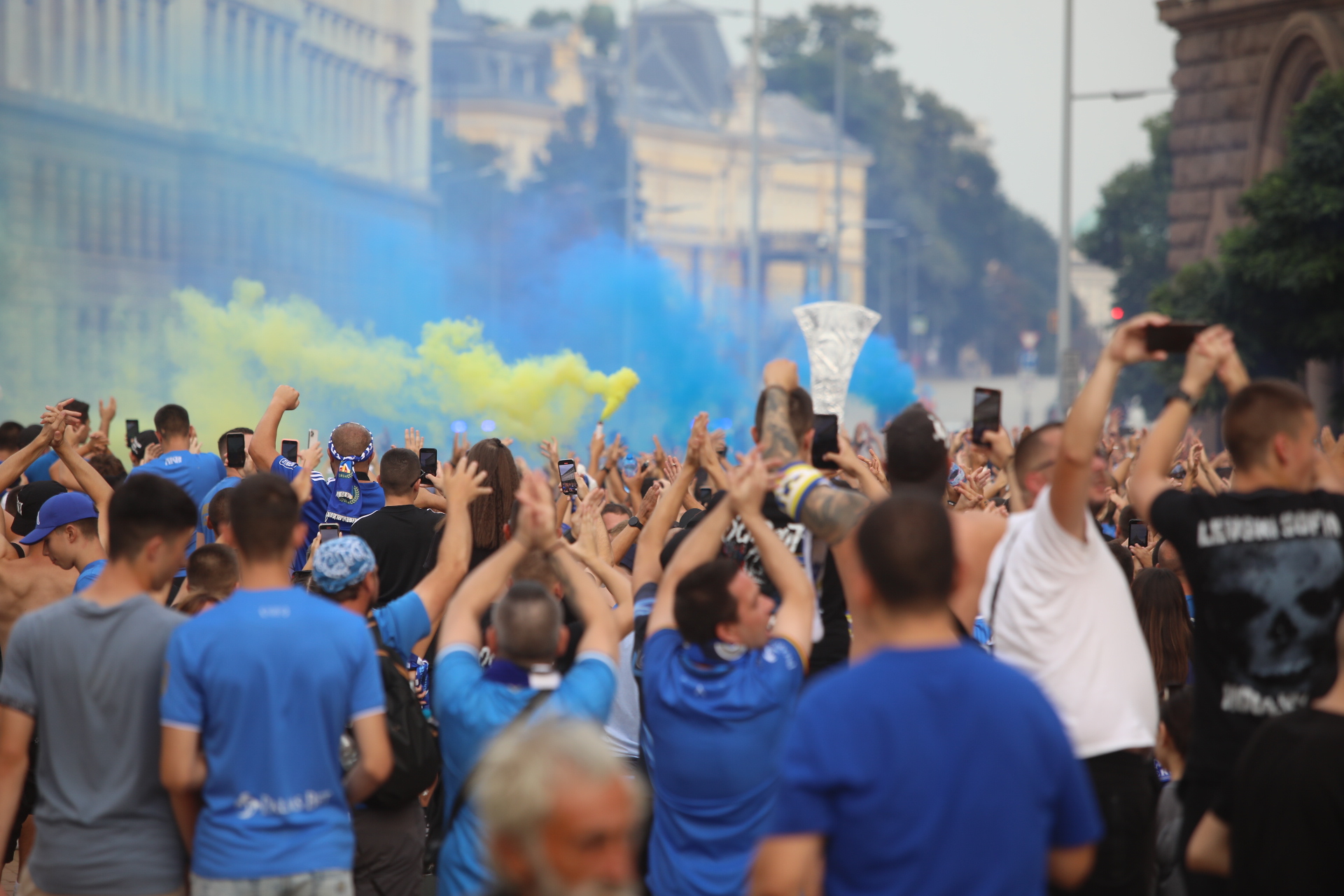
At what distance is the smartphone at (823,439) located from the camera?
493 centimetres

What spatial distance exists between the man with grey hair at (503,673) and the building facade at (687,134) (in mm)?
52334

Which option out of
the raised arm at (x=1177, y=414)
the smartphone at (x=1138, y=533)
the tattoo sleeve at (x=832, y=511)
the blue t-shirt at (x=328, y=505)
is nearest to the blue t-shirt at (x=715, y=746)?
the tattoo sleeve at (x=832, y=511)

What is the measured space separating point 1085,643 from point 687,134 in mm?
71519

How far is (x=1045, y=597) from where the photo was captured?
4.09 metres

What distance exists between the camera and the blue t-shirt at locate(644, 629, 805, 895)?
13.2ft

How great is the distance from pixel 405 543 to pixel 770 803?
9.61 ft

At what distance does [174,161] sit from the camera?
Answer: 27453 mm

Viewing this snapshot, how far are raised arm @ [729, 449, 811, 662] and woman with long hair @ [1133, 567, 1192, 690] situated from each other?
2.10 metres

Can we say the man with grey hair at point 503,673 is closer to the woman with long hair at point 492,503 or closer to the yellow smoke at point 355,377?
the woman with long hair at point 492,503

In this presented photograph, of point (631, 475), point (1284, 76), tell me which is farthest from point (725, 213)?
point (631, 475)

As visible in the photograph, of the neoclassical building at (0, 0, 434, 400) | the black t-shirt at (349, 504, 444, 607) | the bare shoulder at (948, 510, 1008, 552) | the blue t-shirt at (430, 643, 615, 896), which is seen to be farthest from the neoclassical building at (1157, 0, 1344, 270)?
the blue t-shirt at (430, 643, 615, 896)

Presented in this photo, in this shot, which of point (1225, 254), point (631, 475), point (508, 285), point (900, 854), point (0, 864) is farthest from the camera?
point (508, 285)

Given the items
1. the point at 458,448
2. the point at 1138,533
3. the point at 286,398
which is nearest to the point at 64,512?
the point at 286,398

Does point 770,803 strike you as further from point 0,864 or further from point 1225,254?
point 1225,254
